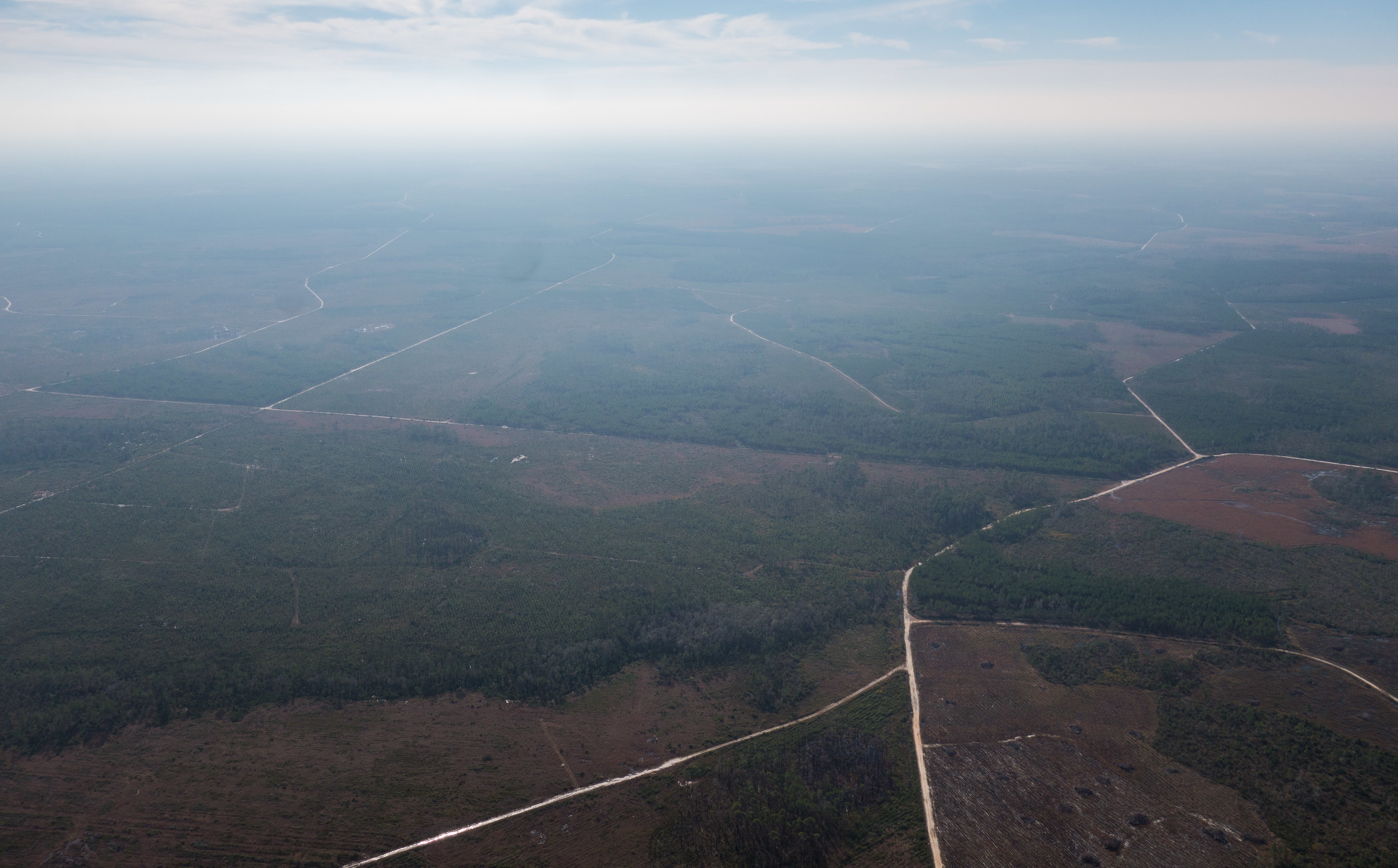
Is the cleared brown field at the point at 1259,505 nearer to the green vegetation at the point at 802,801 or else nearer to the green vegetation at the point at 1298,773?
the green vegetation at the point at 1298,773

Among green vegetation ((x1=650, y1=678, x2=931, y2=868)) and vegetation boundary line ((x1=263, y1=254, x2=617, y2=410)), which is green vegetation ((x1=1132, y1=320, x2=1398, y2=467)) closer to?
green vegetation ((x1=650, y1=678, x2=931, y2=868))

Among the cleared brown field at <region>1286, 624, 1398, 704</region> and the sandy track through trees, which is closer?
the cleared brown field at <region>1286, 624, 1398, 704</region>

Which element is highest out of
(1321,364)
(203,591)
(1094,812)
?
(1321,364)

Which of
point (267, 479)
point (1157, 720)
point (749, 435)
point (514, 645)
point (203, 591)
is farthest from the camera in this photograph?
point (749, 435)

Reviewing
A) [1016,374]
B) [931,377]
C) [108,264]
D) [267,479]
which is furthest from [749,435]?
[108,264]

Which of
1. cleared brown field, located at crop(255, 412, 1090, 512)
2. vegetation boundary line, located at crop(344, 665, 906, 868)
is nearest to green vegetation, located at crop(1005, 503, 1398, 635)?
cleared brown field, located at crop(255, 412, 1090, 512)

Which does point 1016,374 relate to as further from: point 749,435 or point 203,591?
point 203,591
